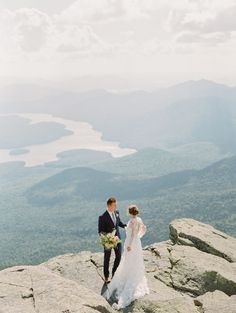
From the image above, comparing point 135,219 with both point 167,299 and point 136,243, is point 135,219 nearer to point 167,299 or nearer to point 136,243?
point 136,243

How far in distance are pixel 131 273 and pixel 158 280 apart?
3.45 m

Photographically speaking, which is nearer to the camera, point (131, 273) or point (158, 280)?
point (131, 273)

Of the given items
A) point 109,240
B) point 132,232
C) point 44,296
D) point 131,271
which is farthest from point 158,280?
point 44,296

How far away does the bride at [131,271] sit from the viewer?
87.9 feet

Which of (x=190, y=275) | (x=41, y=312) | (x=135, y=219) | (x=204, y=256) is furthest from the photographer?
(x=204, y=256)

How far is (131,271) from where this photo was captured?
2784cm

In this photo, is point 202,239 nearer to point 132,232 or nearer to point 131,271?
point 131,271

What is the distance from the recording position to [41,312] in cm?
2134

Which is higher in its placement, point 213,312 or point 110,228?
point 110,228

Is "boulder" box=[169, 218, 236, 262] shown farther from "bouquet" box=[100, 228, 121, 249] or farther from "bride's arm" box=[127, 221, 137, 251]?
"bouquet" box=[100, 228, 121, 249]

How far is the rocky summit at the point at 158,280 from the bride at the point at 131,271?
0.76 m

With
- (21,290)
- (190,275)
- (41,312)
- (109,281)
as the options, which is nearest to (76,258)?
(109,281)

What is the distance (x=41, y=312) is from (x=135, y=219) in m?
8.22

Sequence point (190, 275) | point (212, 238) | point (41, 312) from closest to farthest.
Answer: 1. point (41, 312)
2. point (190, 275)
3. point (212, 238)
